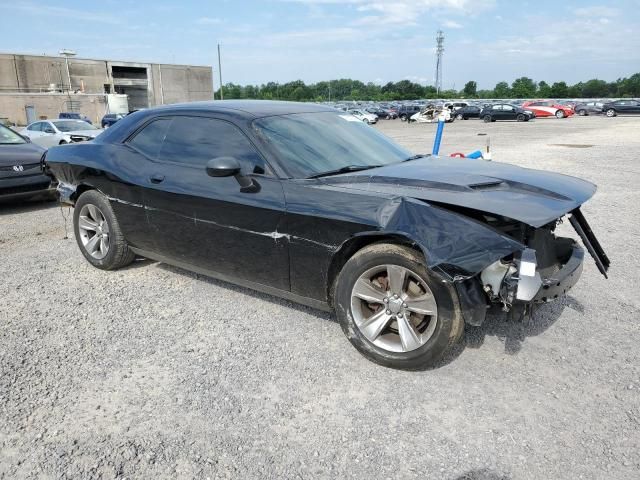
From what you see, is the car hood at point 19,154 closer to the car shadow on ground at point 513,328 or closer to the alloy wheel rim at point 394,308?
the alloy wheel rim at point 394,308

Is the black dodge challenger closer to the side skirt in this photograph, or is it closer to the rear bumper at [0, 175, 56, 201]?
the side skirt

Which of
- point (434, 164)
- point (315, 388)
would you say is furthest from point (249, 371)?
point (434, 164)

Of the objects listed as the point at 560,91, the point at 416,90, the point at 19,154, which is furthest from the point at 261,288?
the point at 416,90

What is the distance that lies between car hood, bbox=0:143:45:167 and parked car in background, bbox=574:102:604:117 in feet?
161

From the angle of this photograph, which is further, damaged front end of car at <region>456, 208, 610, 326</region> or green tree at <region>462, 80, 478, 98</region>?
green tree at <region>462, 80, 478, 98</region>

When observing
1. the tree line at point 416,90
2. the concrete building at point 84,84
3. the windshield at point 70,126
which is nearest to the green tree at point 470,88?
the tree line at point 416,90

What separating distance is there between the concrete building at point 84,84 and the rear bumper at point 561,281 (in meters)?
55.7

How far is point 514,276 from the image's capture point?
279 centimetres

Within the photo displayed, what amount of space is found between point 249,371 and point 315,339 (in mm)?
581

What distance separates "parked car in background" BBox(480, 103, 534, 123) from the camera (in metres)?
39.3

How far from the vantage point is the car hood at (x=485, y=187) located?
2.90 metres

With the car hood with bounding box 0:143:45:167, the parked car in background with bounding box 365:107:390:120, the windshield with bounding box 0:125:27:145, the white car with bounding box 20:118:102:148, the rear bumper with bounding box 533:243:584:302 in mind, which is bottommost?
the parked car in background with bounding box 365:107:390:120

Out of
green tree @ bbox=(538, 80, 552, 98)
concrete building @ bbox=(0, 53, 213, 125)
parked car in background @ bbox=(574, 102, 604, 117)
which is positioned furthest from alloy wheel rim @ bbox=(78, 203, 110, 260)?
green tree @ bbox=(538, 80, 552, 98)

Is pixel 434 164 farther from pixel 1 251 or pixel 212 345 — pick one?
pixel 1 251
